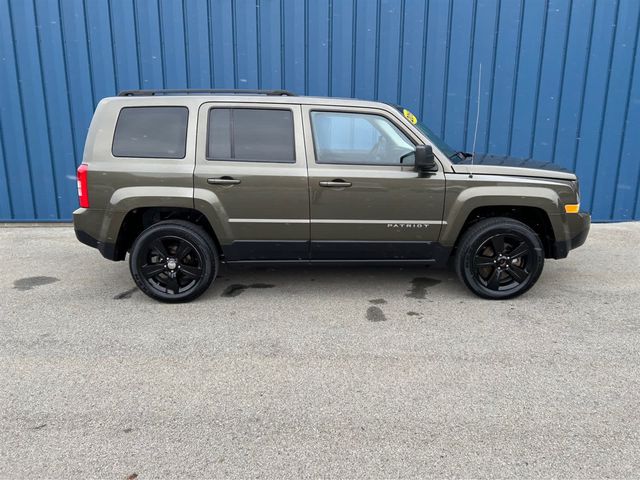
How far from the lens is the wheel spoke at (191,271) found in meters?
4.21

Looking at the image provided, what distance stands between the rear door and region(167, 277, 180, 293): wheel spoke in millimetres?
598

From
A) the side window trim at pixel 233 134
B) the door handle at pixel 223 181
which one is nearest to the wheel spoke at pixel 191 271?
the door handle at pixel 223 181

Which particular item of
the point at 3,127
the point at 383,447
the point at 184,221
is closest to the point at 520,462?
the point at 383,447

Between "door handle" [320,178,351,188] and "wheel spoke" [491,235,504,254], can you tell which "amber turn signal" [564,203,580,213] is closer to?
"wheel spoke" [491,235,504,254]

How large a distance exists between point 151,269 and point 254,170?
134cm

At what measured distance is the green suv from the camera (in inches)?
158

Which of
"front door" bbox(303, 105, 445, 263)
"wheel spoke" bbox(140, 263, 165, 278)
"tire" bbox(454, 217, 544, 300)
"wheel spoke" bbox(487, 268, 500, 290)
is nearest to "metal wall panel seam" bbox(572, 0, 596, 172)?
"tire" bbox(454, 217, 544, 300)

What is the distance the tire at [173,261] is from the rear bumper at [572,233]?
3.25 metres

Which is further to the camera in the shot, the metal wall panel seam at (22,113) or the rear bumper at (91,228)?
the metal wall panel seam at (22,113)

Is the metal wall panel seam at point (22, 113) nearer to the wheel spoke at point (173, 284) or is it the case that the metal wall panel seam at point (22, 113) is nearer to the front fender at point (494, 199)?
the wheel spoke at point (173, 284)

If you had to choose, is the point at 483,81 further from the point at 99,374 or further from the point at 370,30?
the point at 99,374

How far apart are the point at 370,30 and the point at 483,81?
1.92 m

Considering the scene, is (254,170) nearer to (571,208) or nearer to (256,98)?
(256,98)

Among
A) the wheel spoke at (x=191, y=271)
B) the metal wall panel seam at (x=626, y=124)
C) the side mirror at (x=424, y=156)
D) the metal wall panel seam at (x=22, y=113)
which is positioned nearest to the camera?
the side mirror at (x=424, y=156)
